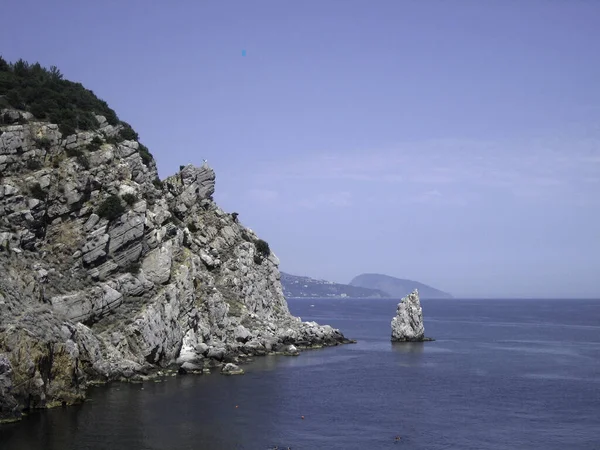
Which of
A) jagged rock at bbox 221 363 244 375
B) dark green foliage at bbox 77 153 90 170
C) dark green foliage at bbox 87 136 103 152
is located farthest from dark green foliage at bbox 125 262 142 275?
dark green foliage at bbox 87 136 103 152

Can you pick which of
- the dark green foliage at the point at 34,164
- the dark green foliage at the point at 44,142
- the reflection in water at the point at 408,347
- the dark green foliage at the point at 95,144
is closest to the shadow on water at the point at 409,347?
the reflection in water at the point at 408,347

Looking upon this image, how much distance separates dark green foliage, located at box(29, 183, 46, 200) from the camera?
260ft

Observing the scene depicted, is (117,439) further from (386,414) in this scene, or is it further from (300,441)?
(386,414)

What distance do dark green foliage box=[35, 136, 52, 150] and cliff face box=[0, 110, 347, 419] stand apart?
0.51ft

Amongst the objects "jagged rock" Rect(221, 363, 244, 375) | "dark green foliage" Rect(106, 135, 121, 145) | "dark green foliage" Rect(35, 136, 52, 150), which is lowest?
"jagged rock" Rect(221, 363, 244, 375)

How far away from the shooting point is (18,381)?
175 feet

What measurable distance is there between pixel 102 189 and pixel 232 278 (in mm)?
30657

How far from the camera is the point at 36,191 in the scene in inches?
3127

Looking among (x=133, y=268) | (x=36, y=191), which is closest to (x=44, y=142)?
(x=36, y=191)

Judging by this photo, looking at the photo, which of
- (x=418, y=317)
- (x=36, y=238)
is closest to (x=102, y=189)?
(x=36, y=238)

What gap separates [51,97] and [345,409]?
6687 centimetres

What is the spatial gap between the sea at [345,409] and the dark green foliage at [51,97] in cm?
4347

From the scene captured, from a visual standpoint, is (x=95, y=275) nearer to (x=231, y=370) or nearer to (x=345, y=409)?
(x=231, y=370)

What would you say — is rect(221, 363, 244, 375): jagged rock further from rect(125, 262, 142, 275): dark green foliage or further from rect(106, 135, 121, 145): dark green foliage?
rect(106, 135, 121, 145): dark green foliage
